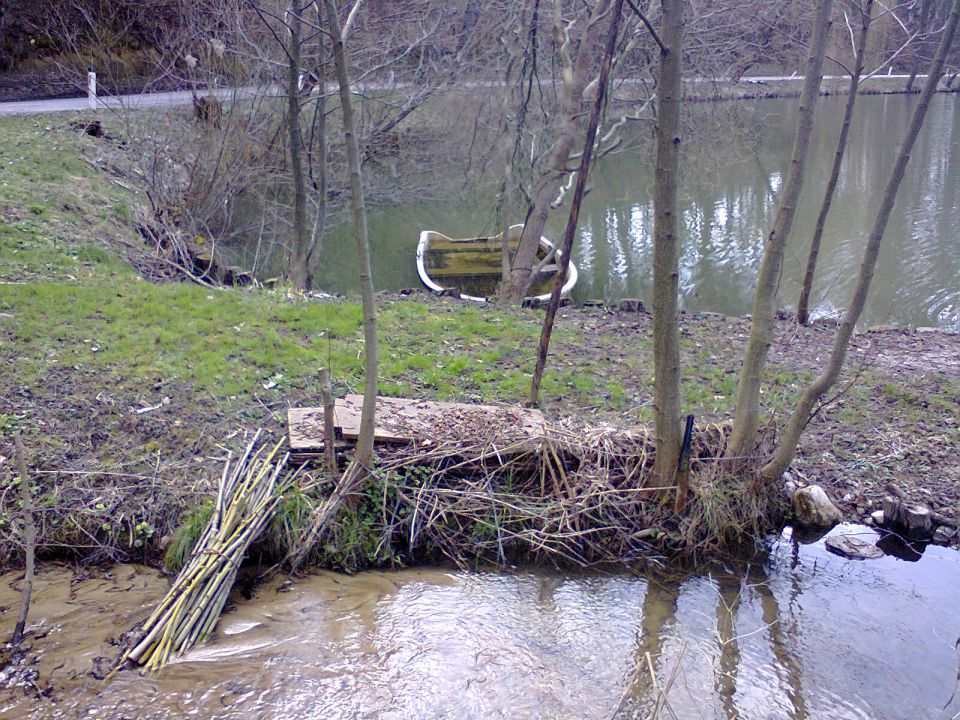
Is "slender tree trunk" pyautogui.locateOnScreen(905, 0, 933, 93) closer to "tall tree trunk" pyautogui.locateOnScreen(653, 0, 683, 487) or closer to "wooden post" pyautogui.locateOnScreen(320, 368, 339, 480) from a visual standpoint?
"tall tree trunk" pyautogui.locateOnScreen(653, 0, 683, 487)

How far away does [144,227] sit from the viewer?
1212 cm

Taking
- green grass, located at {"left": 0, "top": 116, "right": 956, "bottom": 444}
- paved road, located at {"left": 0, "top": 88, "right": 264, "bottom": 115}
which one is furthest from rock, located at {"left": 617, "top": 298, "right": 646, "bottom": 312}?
paved road, located at {"left": 0, "top": 88, "right": 264, "bottom": 115}

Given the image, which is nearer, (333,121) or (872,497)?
(872,497)

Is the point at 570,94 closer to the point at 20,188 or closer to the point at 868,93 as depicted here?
the point at 20,188

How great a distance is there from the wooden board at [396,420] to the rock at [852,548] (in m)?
2.34

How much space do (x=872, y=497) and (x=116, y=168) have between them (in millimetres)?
13635

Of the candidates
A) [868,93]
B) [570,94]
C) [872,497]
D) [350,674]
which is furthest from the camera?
[868,93]

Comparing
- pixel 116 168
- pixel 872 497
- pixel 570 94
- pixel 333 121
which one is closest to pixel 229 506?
pixel 872 497

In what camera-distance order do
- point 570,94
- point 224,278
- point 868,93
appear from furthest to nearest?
point 868,93
point 570,94
point 224,278

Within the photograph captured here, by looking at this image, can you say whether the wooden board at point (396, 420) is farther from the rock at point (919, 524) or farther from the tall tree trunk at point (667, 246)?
the rock at point (919, 524)

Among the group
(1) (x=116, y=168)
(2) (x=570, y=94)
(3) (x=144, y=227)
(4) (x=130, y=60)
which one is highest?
(4) (x=130, y=60)

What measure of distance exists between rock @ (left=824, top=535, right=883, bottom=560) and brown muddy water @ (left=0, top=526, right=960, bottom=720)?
16 cm

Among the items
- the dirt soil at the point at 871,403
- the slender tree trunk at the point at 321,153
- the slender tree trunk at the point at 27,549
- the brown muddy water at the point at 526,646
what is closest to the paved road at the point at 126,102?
→ the slender tree trunk at the point at 321,153

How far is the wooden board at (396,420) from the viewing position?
568 cm
